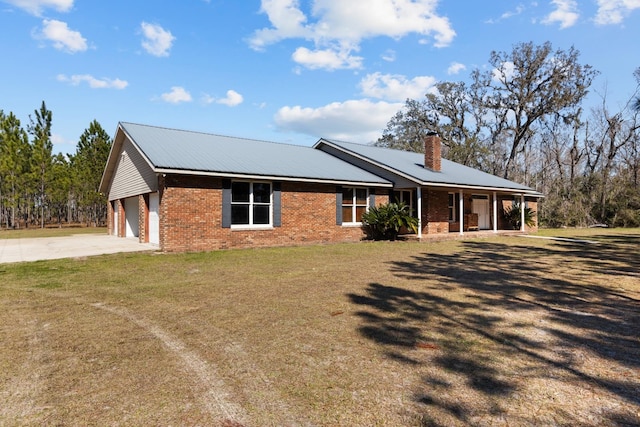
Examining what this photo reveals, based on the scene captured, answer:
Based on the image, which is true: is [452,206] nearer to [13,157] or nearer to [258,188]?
[258,188]

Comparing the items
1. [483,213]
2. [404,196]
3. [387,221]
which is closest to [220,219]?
[387,221]

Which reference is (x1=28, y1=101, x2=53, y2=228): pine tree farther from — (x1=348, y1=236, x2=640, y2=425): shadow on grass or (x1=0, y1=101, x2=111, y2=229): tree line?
(x1=348, y1=236, x2=640, y2=425): shadow on grass

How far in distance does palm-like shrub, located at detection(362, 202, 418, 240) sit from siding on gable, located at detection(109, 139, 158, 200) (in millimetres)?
9040

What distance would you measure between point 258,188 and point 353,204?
192 inches

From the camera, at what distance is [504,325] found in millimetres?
4844

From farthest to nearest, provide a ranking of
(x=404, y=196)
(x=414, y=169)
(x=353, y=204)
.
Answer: (x=404, y=196)
(x=414, y=169)
(x=353, y=204)

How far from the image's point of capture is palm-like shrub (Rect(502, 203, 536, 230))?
77.9ft

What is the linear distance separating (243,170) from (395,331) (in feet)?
34.0

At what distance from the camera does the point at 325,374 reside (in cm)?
343

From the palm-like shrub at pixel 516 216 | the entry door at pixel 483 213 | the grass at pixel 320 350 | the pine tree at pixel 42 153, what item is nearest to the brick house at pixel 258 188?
the entry door at pixel 483 213

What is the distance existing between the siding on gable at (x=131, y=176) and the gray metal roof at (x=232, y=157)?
3.60 ft

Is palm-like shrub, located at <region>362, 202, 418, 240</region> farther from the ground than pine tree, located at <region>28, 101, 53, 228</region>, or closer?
closer

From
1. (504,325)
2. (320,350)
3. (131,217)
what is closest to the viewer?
(320,350)

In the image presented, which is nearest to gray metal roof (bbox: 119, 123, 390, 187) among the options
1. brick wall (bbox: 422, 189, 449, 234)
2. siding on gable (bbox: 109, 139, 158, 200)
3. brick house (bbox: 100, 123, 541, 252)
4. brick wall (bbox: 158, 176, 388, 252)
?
brick house (bbox: 100, 123, 541, 252)
